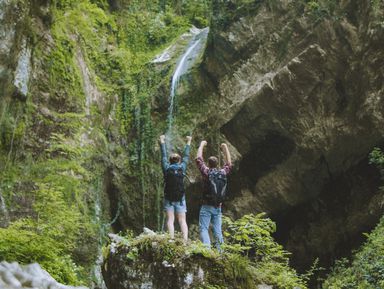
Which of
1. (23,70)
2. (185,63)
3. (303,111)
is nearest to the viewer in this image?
(23,70)

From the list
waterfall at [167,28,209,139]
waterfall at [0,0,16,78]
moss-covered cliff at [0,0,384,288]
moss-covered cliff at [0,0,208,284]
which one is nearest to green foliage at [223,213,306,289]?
moss-covered cliff at [0,0,208,284]

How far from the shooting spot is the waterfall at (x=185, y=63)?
13.7 m

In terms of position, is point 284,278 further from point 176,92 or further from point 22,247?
point 176,92

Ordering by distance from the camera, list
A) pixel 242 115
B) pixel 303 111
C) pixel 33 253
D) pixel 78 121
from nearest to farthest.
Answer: pixel 33 253 < pixel 78 121 < pixel 303 111 < pixel 242 115

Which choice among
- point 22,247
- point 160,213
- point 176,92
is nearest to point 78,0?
point 176,92

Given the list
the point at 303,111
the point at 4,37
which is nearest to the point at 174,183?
the point at 4,37

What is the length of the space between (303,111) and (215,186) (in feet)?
21.0

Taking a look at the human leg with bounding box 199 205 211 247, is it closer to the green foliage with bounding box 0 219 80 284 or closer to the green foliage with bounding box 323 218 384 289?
the green foliage with bounding box 323 218 384 289

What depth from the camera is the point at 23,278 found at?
259cm

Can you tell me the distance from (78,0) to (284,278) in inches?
378

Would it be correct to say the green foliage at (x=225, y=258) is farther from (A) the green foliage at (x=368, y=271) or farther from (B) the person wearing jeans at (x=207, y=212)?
(A) the green foliage at (x=368, y=271)

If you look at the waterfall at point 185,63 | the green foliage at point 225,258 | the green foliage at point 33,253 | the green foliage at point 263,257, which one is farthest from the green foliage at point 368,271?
the waterfall at point 185,63

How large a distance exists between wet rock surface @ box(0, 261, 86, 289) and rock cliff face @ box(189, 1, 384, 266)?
10191 millimetres

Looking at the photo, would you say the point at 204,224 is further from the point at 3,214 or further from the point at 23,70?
the point at 23,70
